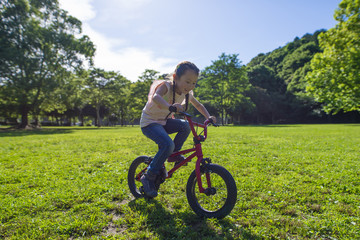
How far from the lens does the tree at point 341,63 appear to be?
1755 cm

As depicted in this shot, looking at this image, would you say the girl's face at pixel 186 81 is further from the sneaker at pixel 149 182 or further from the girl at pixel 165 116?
the sneaker at pixel 149 182

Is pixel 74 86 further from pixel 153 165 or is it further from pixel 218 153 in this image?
pixel 153 165

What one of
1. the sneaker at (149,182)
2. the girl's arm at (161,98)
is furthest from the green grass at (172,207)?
the girl's arm at (161,98)

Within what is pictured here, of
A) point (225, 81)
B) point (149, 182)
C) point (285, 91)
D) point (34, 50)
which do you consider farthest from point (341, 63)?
point (285, 91)

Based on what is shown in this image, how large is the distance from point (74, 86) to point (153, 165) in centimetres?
3364

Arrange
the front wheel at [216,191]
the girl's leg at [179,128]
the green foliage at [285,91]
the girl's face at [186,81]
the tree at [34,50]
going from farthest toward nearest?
the green foliage at [285,91], the tree at [34,50], the girl's leg at [179,128], the girl's face at [186,81], the front wheel at [216,191]

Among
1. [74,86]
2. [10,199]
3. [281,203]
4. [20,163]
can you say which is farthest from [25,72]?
[281,203]

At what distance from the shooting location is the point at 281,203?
11.8ft

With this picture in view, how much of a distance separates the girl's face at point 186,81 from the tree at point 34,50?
1154 inches

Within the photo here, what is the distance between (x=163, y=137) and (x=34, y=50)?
33.1 m

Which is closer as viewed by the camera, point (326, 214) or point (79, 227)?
point (79, 227)

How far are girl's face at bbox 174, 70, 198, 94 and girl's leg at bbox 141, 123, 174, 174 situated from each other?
78 centimetres

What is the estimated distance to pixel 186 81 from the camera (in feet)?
10.8

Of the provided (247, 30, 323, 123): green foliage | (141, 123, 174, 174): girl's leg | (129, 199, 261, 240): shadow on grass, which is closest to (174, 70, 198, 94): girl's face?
(141, 123, 174, 174): girl's leg
